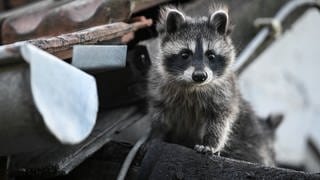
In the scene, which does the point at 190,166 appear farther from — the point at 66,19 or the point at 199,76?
the point at 66,19

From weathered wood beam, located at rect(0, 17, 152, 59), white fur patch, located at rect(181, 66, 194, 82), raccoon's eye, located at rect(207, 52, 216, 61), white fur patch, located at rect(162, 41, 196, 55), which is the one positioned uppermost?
weathered wood beam, located at rect(0, 17, 152, 59)

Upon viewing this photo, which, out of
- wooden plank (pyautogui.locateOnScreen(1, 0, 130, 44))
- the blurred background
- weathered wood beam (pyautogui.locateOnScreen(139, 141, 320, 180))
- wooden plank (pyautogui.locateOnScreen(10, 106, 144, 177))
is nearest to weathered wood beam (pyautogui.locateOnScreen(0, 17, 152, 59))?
the blurred background

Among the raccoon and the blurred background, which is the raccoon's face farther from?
the blurred background

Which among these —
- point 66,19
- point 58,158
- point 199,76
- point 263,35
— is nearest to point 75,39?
point 58,158

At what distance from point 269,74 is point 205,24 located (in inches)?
117

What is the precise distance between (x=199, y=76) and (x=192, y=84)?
0.17 meters

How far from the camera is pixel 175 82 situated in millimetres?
3891

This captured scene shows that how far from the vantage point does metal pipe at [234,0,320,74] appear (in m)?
4.42

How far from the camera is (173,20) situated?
392 cm

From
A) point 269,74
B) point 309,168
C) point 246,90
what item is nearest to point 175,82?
point 246,90

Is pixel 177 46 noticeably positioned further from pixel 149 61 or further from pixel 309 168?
pixel 309 168

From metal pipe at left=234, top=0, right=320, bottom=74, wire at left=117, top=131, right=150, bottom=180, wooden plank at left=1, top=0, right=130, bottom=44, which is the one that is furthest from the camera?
metal pipe at left=234, top=0, right=320, bottom=74

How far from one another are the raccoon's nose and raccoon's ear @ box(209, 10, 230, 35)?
1.31 ft

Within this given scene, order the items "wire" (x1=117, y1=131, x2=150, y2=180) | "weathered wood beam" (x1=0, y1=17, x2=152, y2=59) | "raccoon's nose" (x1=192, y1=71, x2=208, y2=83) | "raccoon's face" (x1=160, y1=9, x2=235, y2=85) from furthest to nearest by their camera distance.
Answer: "raccoon's face" (x1=160, y1=9, x2=235, y2=85) < "raccoon's nose" (x1=192, y1=71, x2=208, y2=83) < "wire" (x1=117, y1=131, x2=150, y2=180) < "weathered wood beam" (x1=0, y1=17, x2=152, y2=59)
